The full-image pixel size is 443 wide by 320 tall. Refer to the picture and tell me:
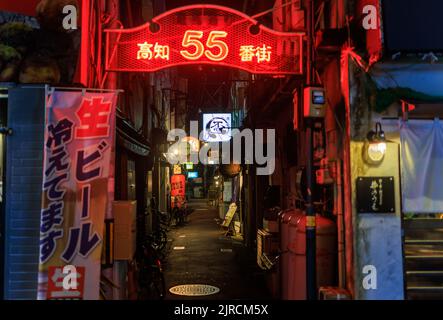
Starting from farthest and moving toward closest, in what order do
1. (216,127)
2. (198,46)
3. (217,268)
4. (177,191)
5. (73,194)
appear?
1. (177,191)
2. (216,127)
3. (217,268)
4. (198,46)
5. (73,194)

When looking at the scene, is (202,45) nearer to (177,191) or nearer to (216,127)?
(216,127)

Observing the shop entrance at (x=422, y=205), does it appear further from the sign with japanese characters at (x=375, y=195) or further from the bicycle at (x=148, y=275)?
the bicycle at (x=148, y=275)

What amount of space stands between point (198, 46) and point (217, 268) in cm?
885

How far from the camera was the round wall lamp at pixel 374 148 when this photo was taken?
7.75 meters

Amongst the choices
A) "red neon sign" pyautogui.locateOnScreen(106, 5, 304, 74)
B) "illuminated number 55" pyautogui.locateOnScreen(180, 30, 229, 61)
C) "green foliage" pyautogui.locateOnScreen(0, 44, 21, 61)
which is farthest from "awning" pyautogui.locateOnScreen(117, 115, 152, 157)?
"green foliage" pyautogui.locateOnScreen(0, 44, 21, 61)

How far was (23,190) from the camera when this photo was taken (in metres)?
7.68

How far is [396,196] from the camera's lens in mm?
7906

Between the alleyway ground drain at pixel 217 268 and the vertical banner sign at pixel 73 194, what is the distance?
463cm

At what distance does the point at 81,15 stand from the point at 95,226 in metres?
4.55

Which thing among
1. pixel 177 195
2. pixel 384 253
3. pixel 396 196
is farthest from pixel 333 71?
pixel 177 195

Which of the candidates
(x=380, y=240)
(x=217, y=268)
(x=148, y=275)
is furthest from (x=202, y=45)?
(x=217, y=268)

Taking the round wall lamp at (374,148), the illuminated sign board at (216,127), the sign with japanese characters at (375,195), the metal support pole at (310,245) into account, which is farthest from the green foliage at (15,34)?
the illuminated sign board at (216,127)

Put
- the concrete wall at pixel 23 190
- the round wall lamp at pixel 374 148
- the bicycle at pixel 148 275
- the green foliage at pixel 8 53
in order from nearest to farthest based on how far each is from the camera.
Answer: the concrete wall at pixel 23 190
the round wall lamp at pixel 374 148
the green foliage at pixel 8 53
the bicycle at pixel 148 275
